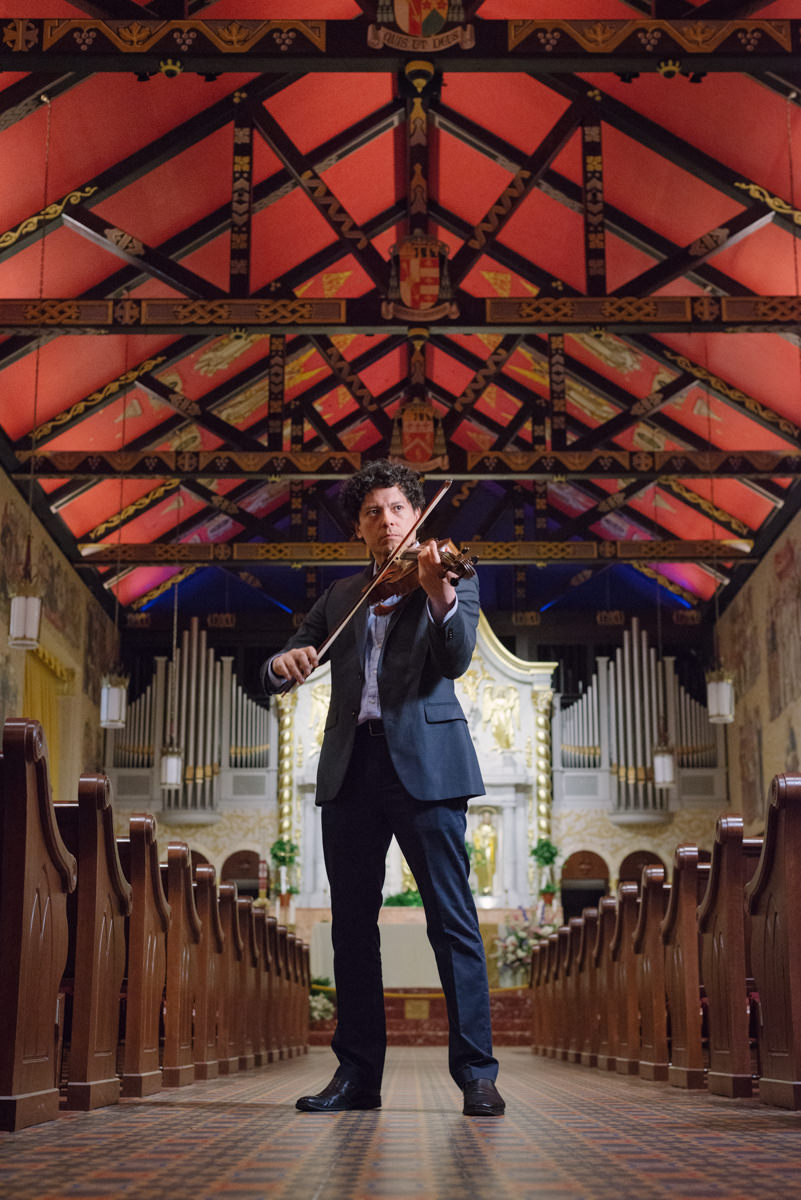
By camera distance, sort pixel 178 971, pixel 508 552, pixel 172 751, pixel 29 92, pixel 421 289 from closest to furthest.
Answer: pixel 178 971 → pixel 29 92 → pixel 421 289 → pixel 508 552 → pixel 172 751

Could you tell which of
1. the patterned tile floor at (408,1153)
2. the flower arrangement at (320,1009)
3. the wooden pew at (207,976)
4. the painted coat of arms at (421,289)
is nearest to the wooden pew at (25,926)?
the patterned tile floor at (408,1153)

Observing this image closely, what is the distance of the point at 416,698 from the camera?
3490mm

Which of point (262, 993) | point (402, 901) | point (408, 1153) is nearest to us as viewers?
point (408, 1153)

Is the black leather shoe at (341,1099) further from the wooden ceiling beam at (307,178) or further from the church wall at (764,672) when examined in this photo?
the church wall at (764,672)

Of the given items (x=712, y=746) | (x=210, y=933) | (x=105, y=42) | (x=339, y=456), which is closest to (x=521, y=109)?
(x=339, y=456)

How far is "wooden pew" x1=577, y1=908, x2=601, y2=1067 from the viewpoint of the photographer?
25.9ft

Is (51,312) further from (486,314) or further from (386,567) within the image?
(386,567)

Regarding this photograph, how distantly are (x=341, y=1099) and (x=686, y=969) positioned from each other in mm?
2081

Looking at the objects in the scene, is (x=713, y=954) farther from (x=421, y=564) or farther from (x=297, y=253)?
(x=297, y=253)

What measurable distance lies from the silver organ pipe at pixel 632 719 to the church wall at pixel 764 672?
1.88ft

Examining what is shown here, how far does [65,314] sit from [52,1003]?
718 cm

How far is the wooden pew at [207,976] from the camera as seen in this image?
5.70 metres

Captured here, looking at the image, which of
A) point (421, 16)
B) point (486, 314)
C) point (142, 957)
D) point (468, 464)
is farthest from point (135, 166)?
point (142, 957)

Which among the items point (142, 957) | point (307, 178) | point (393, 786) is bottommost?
point (142, 957)
